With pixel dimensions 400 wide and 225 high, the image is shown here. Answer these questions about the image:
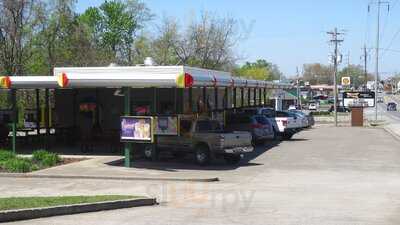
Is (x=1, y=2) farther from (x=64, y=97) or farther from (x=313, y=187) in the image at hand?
(x=313, y=187)

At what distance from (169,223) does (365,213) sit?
414cm

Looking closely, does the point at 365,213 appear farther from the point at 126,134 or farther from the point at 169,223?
the point at 126,134

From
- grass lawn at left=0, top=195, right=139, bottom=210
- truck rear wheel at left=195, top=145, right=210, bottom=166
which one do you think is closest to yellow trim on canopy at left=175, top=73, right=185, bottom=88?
truck rear wheel at left=195, top=145, right=210, bottom=166

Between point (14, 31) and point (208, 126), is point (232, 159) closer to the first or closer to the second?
point (208, 126)

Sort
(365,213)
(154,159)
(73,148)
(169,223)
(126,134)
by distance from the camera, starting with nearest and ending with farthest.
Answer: (169,223) → (365,213) → (126,134) → (154,159) → (73,148)

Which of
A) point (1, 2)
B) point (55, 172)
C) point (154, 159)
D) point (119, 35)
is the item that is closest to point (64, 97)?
point (154, 159)

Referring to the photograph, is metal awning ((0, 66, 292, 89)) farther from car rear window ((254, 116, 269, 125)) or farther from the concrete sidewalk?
car rear window ((254, 116, 269, 125))

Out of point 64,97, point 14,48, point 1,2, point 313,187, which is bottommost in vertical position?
point 313,187

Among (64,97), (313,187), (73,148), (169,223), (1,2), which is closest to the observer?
(169,223)

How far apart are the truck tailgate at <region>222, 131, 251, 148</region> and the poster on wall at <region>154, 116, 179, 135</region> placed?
6.09 feet

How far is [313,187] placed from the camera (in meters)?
18.4

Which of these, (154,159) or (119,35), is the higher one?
(119,35)

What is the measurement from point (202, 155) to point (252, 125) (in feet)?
31.7

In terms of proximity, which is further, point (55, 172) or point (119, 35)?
point (119, 35)
